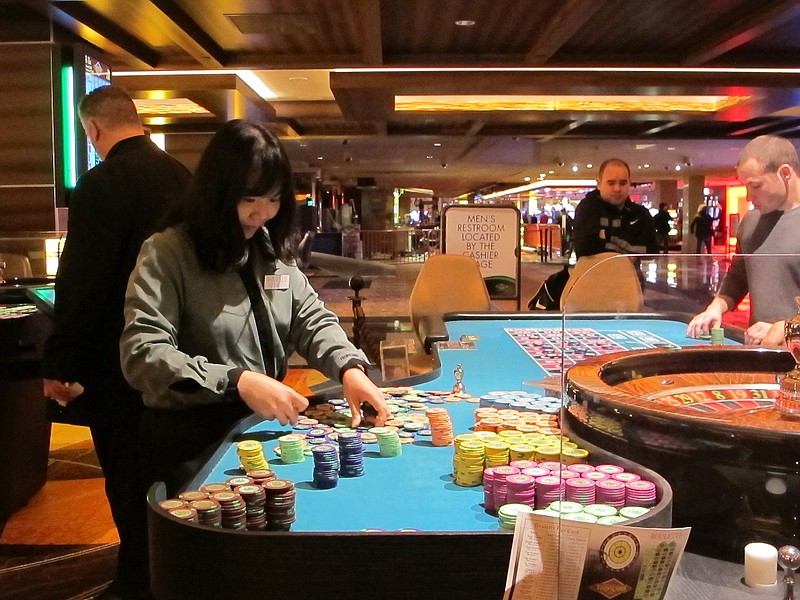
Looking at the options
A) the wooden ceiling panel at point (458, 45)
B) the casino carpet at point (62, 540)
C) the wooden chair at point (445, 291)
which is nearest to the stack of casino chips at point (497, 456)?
the casino carpet at point (62, 540)

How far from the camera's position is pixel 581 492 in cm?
121

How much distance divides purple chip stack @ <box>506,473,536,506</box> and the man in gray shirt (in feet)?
2.88

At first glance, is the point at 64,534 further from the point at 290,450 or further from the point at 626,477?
the point at 626,477

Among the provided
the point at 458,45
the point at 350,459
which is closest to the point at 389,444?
the point at 350,459

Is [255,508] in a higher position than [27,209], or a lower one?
lower

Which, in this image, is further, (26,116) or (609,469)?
(26,116)

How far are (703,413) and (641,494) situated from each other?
22 centimetres

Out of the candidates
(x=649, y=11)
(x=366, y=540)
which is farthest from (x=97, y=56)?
(x=366, y=540)

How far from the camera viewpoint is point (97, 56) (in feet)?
16.8

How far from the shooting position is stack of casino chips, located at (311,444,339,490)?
57.5 inches

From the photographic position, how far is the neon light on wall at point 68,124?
4762 millimetres

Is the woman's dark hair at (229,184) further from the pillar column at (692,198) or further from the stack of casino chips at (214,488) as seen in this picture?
the pillar column at (692,198)

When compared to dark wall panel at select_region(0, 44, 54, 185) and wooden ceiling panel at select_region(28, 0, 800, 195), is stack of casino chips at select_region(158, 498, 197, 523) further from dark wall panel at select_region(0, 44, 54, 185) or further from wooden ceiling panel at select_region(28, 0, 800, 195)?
dark wall panel at select_region(0, 44, 54, 185)

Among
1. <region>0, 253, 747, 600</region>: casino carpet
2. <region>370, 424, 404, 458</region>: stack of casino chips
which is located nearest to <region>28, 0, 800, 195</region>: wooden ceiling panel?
<region>0, 253, 747, 600</region>: casino carpet
